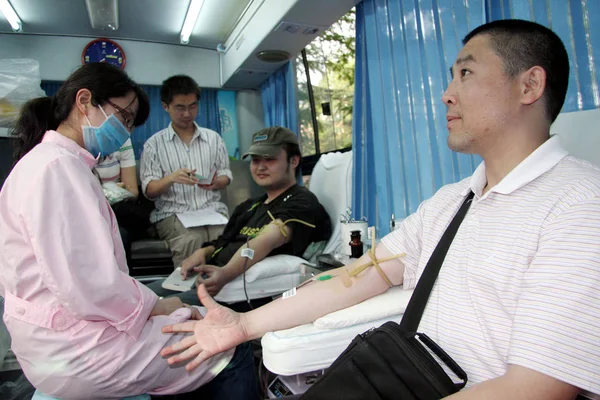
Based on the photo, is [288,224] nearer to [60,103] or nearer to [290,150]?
[290,150]

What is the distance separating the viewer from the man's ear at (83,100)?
4.45ft

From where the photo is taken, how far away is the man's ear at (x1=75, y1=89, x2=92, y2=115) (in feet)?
4.45

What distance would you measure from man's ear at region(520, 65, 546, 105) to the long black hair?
1332 mm

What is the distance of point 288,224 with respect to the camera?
2168mm

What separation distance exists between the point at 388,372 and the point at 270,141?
1.88 metres

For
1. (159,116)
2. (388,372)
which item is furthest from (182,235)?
(159,116)

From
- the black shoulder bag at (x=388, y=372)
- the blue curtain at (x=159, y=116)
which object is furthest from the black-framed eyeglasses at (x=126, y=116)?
the blue curtain at (x=159, y=116)

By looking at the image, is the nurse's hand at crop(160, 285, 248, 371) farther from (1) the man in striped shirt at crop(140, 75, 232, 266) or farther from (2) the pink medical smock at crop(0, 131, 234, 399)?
(1) the man in striped shirt at crop(140, 75, 232, 266)

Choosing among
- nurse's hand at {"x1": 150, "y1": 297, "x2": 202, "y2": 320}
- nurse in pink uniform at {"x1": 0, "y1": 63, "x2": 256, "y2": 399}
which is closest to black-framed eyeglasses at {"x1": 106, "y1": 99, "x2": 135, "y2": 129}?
nurse in pink uniform at {"x1": 0, "y1": 63, "x2": 256, "y2": 399}

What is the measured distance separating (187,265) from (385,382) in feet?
5.37

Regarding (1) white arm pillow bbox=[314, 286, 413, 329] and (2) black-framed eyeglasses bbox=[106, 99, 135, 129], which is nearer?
(1) white arm pillow bbox=[314, 286, 413, 329]

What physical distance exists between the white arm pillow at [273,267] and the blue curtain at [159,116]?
361cm

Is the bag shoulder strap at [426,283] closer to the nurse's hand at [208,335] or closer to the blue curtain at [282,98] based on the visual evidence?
the nurse's hand at [208,335]

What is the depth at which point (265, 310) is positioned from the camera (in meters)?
1.16
